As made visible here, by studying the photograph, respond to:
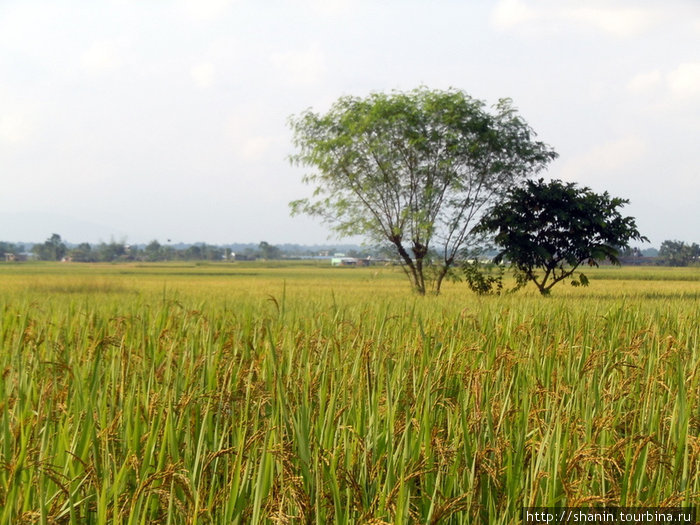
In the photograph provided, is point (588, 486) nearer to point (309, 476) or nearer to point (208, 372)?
point (309, 476)

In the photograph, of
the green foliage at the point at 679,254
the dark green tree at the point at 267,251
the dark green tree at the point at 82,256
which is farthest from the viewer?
the dark green tree at the point at 267,251

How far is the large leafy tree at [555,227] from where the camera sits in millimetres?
25062

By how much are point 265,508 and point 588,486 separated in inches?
58.7

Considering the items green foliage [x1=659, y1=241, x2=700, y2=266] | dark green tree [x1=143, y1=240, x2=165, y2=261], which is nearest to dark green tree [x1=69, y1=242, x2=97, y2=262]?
dark green tree [x1=143, y1=240, x2=165, y2=261]

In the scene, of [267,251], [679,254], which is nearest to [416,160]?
[679,254]

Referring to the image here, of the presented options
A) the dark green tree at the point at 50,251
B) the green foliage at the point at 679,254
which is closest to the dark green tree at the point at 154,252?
the dark green tree at the point at 50,251

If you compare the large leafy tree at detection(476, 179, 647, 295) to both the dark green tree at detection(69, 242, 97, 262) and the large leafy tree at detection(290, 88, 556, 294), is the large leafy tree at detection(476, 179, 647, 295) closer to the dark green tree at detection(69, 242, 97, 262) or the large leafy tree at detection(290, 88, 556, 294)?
the large leafy tree at detection(290, 88, 556, 294)

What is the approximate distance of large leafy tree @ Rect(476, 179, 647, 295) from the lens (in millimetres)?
25062

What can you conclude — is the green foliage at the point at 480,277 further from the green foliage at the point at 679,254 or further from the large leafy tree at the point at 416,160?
the green foliage at the point at 679,254

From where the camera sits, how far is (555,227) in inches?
1011

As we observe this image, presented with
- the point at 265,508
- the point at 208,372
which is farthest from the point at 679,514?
the point at 208,372

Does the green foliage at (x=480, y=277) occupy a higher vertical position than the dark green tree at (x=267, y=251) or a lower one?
lower

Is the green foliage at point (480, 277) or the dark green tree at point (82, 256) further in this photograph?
the dark green tree at point (82, 256)

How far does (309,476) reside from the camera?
2.30 m
